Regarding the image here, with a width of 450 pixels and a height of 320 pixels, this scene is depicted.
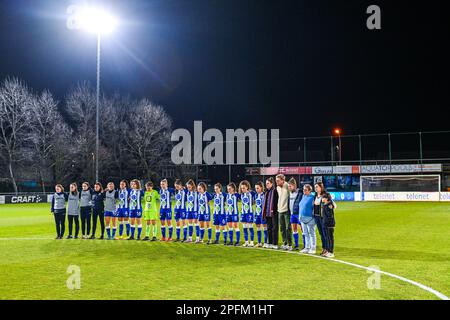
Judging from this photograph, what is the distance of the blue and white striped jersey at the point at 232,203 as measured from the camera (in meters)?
13.0

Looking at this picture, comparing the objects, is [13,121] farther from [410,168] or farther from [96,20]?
[410,168]

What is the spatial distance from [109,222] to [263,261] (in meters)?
6.37

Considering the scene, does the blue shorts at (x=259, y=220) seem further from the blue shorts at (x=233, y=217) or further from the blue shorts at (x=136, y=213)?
the blue shorts at (x=136, y=213)

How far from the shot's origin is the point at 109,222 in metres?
14.7

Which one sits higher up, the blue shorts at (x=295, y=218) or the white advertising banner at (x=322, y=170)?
the white advertising banner at (x=322, y=170)

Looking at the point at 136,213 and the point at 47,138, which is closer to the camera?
the point at 136,213

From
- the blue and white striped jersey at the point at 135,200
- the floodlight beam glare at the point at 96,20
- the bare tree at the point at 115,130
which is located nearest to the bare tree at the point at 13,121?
the bare tree at the point at 115,130

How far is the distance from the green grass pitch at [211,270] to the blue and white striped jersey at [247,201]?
46.8 inches

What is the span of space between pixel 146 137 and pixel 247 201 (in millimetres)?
42398

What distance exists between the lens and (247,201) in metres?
12.9

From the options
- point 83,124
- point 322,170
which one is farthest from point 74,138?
point 322,170

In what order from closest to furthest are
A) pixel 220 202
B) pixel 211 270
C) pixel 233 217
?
pixel 211 270 < pixel 233 217 < pixel 220 202
